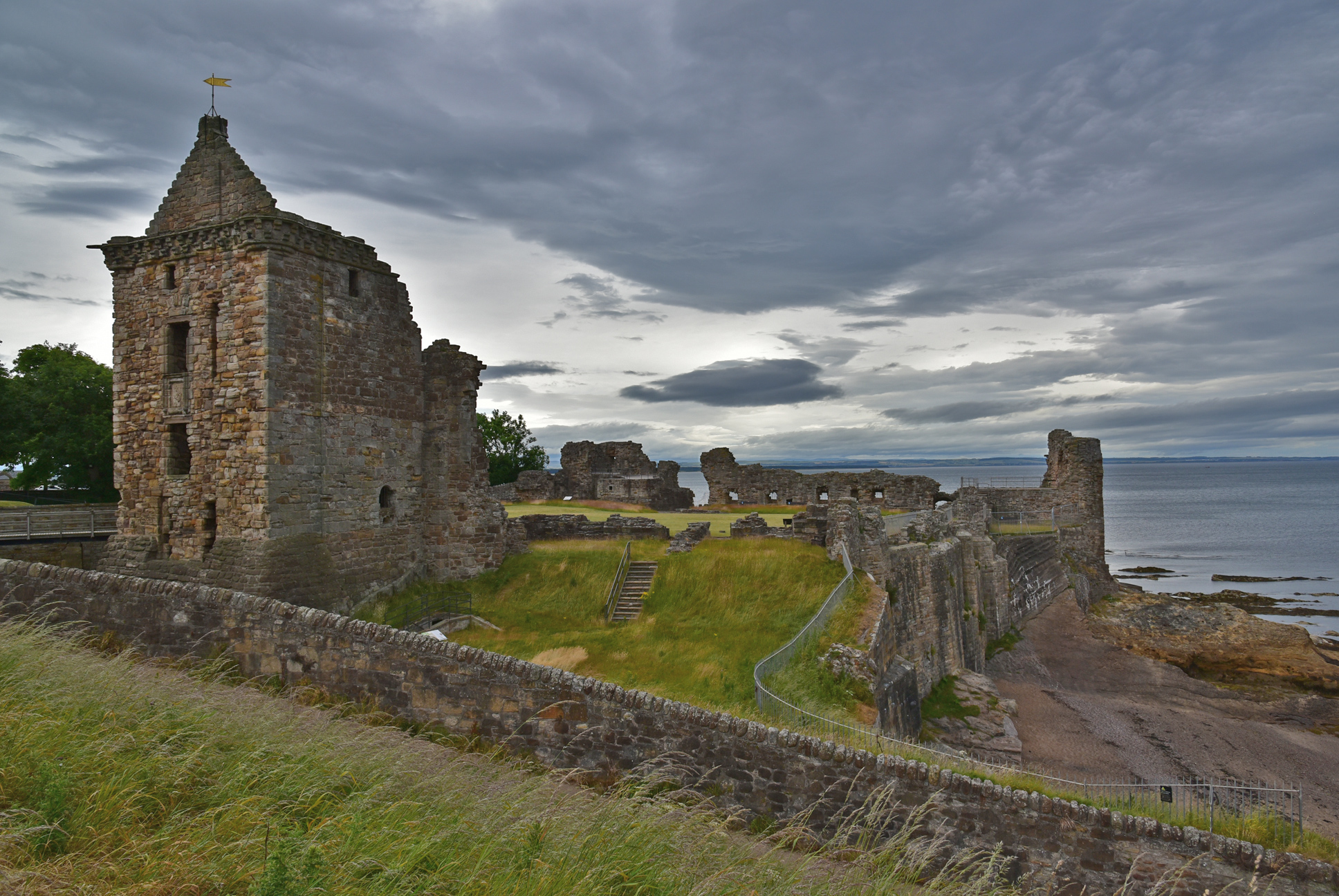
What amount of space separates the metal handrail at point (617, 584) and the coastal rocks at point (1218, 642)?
2560 cm

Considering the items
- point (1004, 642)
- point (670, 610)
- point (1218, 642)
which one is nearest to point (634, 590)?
point (670, 610)

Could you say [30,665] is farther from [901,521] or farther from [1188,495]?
[1188,495]

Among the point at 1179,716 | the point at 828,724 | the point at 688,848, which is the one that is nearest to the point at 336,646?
the point at 688,848

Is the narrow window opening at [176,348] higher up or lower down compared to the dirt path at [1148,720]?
higher up

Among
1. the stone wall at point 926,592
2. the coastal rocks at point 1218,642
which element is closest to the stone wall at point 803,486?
the stone wall at point 926,592

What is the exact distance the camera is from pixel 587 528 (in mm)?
23859

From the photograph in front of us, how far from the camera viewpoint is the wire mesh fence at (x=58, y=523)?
17656 mm

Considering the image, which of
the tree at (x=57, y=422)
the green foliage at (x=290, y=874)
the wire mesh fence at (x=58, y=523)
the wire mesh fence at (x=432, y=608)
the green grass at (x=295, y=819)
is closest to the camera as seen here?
the green foliage at (x=290, y=874)

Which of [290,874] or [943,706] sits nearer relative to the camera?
[290,874]

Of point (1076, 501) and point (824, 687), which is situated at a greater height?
point (1076, 501)

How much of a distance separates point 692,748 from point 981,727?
15.5 meters

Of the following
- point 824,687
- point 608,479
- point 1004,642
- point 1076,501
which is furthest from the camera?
point 1076,501

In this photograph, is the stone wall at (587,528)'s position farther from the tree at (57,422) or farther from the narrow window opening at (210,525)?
the tree at (57,422)

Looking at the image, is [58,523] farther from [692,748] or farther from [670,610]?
[692,748]
